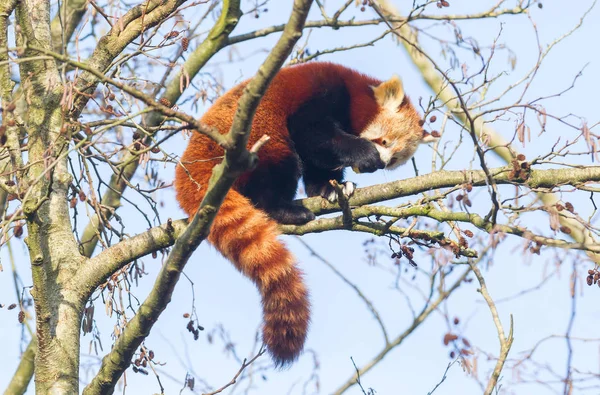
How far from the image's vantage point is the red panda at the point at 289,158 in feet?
13.9

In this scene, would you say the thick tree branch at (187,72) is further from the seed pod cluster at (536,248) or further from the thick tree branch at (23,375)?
the seed pod cluster at (536,248)

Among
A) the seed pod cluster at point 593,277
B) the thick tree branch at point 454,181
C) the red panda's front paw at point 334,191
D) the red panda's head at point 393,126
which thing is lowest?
the seed pod cluster at point 593,277

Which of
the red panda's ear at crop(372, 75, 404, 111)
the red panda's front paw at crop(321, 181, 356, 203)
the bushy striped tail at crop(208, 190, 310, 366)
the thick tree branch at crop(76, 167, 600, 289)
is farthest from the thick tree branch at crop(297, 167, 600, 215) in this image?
the red panda's ear at crop(372, 75, 404, 111)

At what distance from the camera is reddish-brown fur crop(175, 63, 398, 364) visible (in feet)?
13.5

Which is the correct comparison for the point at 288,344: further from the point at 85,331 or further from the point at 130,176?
the point at 130,176

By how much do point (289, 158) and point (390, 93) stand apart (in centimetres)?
167

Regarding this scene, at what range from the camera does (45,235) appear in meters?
4.07

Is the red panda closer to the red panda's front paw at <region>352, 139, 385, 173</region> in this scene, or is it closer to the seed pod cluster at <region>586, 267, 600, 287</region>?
the red panda's front paw at <region>352, 139, 385, 173</region>

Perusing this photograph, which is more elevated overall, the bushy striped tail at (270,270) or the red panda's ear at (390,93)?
the red panda's ear at (390,93)

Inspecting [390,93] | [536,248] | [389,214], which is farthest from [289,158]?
[536,248]

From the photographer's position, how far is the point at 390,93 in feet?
21.6

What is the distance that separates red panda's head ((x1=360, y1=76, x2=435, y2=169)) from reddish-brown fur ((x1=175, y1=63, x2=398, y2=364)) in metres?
0.66

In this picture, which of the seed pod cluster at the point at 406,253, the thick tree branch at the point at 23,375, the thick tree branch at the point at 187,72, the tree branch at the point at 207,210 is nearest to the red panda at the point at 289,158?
the thick tree branch at the point at 187,72

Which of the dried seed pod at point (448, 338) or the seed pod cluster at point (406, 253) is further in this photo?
the seed pod cluster at point (406, 253)
